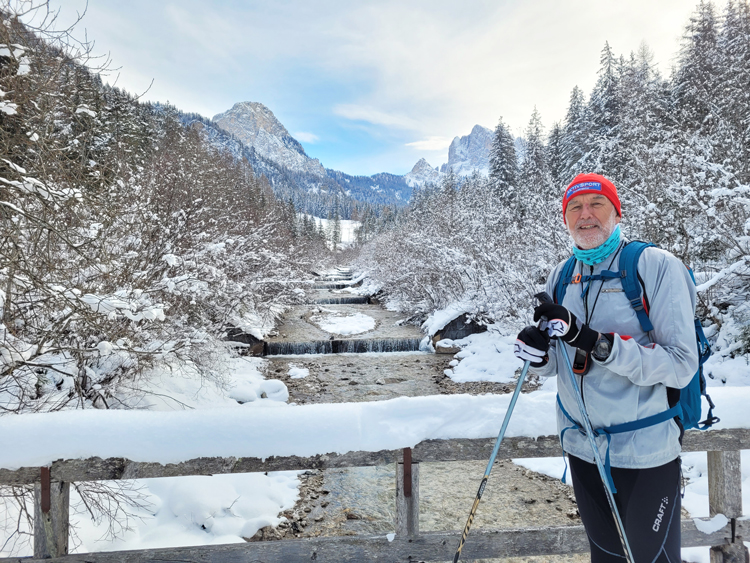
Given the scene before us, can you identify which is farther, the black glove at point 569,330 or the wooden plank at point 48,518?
the wooden plank at point 48,518

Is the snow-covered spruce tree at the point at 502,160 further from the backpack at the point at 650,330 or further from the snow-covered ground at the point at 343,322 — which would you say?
the backpack at the point at 650,330

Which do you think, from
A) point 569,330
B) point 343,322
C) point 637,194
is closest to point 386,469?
point 569,330

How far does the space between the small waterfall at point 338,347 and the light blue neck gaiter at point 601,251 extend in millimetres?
13434

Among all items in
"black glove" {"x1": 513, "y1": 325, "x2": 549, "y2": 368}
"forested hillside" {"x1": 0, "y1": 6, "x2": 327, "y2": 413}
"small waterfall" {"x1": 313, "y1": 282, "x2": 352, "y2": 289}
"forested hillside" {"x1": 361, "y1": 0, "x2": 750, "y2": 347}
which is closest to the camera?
"black glove" {"x1": 513, "y1": 325, "x2": 549, "y2": 368}

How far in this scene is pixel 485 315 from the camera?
1420 cm

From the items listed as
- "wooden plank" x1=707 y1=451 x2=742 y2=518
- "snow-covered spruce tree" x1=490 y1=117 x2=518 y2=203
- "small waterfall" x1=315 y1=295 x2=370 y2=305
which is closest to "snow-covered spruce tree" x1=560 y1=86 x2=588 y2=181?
"snow-covered spruce tree" x1=490 y1=117 x2=518 y2=203

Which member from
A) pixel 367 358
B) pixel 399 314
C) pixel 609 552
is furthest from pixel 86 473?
pixel 399 314

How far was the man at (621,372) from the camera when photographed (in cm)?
161

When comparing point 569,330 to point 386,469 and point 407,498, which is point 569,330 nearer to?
point 407,498

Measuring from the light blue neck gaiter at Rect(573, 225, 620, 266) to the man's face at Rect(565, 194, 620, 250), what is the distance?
20 mm

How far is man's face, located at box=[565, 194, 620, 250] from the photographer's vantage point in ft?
6.28

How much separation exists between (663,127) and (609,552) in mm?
23489

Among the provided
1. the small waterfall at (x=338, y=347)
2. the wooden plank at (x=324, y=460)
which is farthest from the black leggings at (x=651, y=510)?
the small waterfall at (x=338, y=347)

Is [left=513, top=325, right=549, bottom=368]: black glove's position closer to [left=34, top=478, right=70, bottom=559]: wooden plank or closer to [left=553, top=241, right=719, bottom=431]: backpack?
[left=553, top=241, right=719, bottom=431]: backpack
